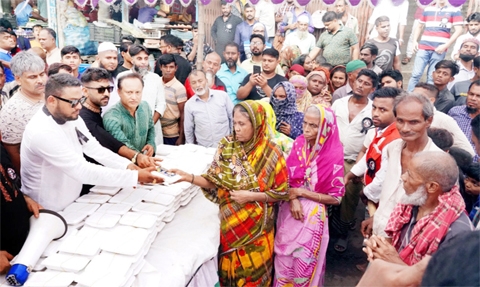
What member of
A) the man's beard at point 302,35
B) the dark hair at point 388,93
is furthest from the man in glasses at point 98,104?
the man's beard at point 302,35

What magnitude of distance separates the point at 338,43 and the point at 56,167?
4799 millimetres

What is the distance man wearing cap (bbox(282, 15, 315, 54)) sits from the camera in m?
6.27

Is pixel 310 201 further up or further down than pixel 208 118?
further down

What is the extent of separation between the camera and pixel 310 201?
2.59 metres

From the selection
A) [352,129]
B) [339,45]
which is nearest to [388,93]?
[352,129]

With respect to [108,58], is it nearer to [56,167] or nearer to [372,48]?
[56,167]

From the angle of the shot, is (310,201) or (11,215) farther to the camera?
(310,201)

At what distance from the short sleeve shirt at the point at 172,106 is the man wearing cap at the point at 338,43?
8.50ft

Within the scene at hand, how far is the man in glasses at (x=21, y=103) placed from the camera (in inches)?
103

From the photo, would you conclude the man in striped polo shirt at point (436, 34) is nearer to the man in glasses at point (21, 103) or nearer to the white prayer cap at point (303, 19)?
the white prayer cap at point (303, 19)

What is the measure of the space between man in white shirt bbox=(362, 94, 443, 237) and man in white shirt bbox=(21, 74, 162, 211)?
1621mm

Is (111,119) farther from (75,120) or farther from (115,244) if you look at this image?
(115,244)

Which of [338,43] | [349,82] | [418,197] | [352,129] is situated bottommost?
[352,129]

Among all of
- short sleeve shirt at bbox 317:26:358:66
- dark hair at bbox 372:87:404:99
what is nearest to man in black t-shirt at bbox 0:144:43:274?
dark hair at bbox 372:87:404:99
